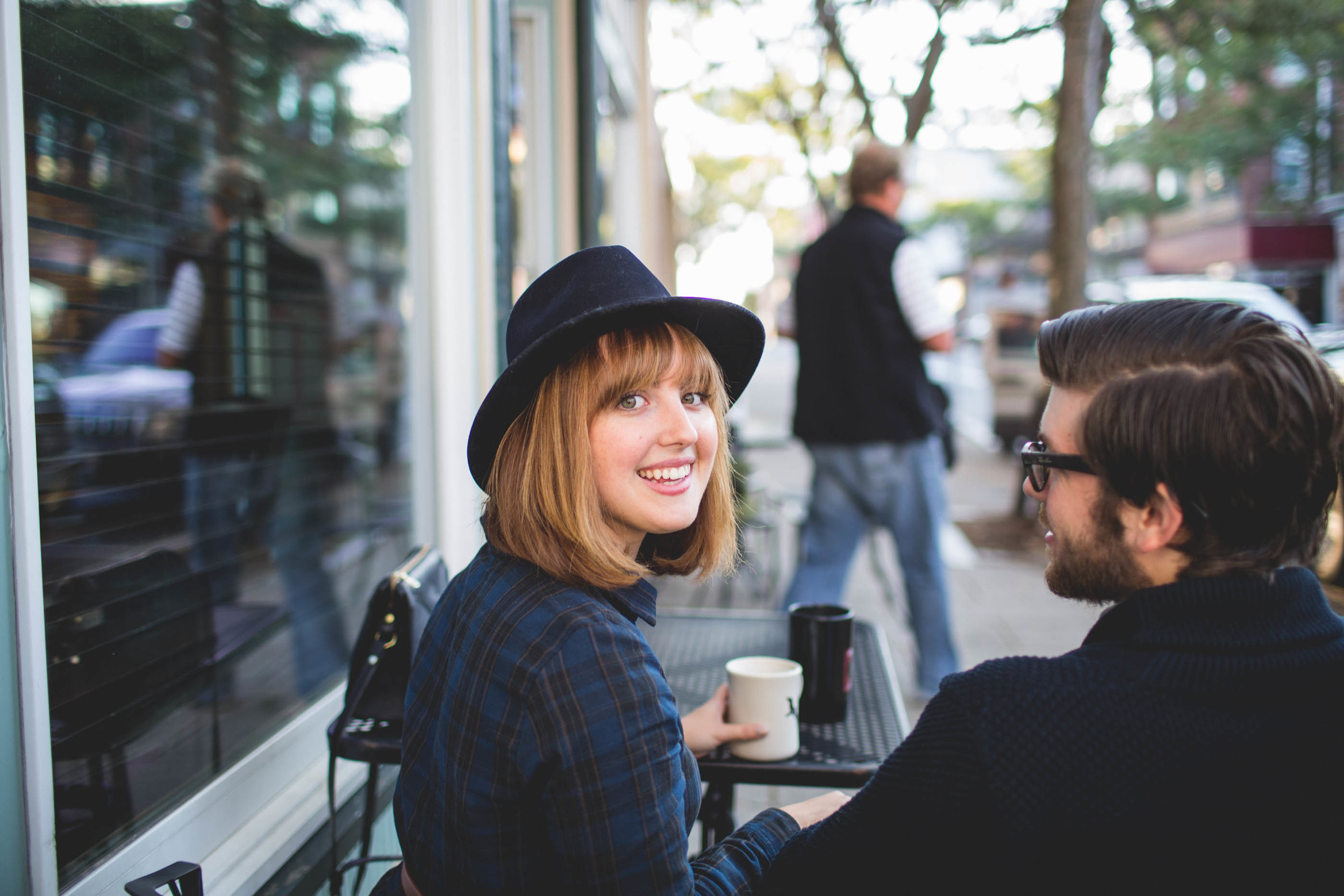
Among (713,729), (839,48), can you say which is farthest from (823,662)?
(839,48)

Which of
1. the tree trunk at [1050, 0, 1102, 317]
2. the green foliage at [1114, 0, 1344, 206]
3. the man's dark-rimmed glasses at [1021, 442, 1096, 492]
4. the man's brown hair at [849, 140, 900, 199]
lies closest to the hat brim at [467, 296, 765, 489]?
the man's dark-rimmed glasses at [1021, 442, 1096, 492]

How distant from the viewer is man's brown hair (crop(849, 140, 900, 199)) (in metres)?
3.74

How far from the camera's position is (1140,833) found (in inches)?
36.2

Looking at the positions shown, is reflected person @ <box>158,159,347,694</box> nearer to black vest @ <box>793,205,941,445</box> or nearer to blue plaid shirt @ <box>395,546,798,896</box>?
blue plaid shirt @ <box>395,546,798,896</box>

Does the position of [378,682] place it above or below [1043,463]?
below

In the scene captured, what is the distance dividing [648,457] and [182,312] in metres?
1.81

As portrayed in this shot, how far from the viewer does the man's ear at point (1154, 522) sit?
40.4 inches

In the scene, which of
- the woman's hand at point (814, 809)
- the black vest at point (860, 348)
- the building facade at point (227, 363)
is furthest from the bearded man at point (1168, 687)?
the black vest at point (860, 348)

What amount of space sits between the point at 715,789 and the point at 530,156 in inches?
140

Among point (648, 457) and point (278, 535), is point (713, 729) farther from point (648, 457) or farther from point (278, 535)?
point (278, 535)

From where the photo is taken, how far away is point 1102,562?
110 centimetres

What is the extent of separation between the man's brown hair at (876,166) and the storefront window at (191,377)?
1706mm

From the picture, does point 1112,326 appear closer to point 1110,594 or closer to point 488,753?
point 1110,594

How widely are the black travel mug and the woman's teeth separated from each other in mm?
442
